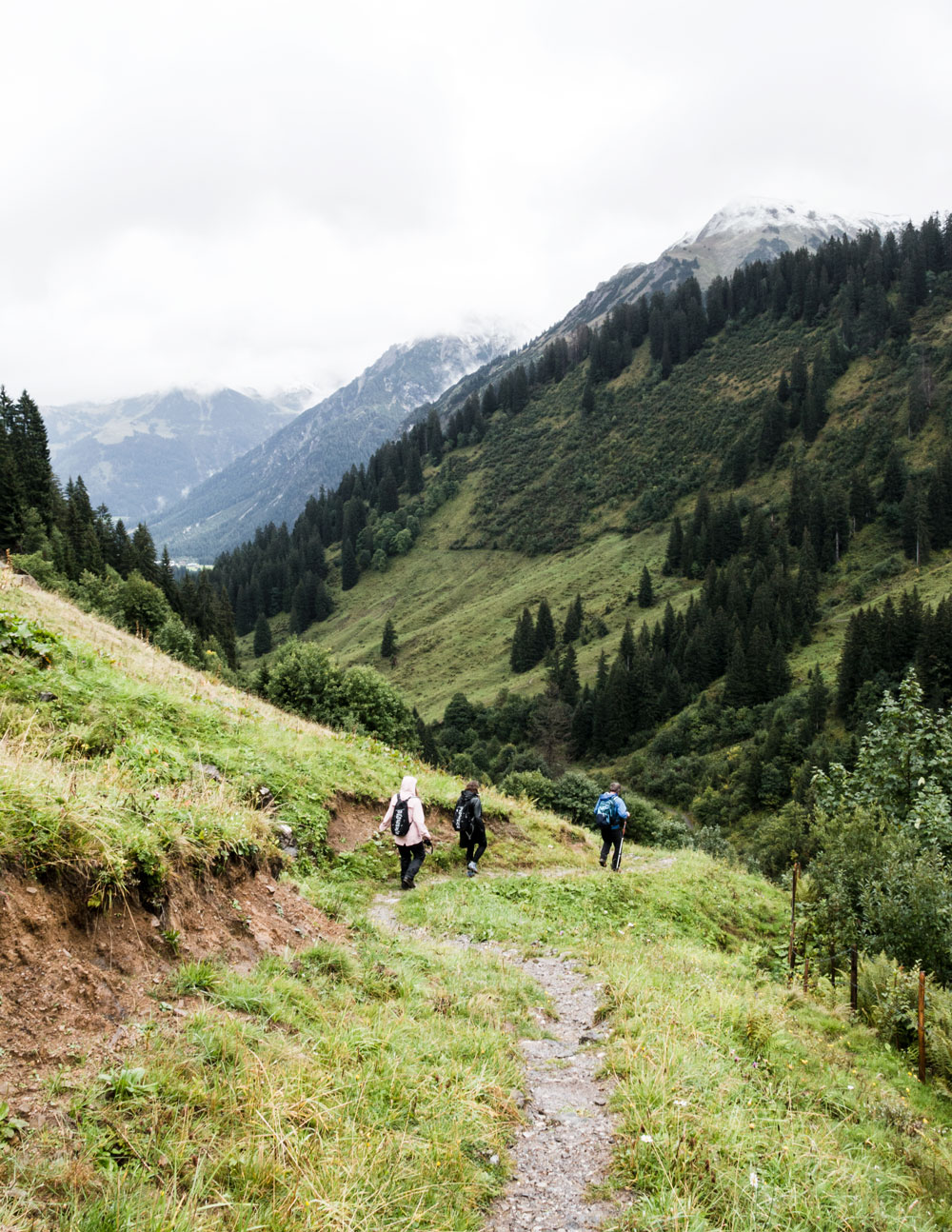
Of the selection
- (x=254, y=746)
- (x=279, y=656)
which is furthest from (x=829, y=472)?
(x=254, y=746)

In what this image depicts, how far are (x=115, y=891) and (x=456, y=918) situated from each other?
7.02m

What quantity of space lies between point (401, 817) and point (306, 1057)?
7819 millimetres

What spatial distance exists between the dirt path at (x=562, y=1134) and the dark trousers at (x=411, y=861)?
198 inches

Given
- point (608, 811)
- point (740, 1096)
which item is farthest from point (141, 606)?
point (740, 1096)

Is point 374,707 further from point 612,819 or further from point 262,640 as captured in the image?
point 262,640

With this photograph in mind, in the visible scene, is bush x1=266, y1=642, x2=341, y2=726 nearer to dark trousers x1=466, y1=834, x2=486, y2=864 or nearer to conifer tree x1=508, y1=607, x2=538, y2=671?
dark trousers x1=466, y1=834, x2=486, y2=864

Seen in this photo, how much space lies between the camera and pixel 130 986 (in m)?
5.25

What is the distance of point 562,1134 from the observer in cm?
546

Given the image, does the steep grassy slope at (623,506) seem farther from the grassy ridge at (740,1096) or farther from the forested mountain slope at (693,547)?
the grassy ridge at (740,1096)

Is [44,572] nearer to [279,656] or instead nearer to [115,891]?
[279,656]

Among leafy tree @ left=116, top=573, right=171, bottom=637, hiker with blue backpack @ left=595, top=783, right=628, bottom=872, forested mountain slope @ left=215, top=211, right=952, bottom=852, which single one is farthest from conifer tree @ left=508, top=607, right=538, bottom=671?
hiker with blue backpack @ left=595, top=783, right=628, bottom=872

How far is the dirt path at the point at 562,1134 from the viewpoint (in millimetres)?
4531

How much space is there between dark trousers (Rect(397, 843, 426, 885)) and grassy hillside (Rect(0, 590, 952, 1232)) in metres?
2.46

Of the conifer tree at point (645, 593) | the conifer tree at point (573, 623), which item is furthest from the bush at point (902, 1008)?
the conifer tree at point (645, 593)
